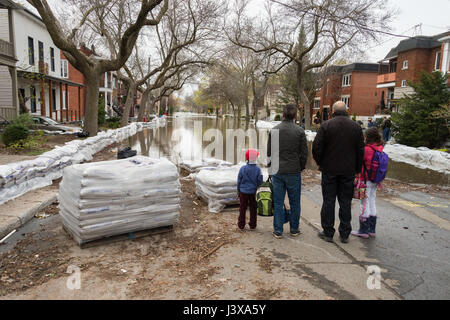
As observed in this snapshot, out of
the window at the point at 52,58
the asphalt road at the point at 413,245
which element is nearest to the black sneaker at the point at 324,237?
the asphalt road at the point at 413,245

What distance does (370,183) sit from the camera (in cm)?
470

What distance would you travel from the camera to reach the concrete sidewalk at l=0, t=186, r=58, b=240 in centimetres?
466

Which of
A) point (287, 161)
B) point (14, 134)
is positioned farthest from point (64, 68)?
point (287, 161)

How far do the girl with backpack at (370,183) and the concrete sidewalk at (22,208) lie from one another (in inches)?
193

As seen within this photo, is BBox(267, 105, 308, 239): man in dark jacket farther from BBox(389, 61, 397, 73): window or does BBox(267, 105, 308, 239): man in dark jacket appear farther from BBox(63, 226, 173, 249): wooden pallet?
BBox(389, 61, 397, 73): window

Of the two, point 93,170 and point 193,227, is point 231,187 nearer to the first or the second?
point 193,227

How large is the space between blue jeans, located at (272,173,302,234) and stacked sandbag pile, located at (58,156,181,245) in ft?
4.56

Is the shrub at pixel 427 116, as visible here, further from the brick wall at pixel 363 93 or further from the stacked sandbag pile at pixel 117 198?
the brick wall at pixel 363 93

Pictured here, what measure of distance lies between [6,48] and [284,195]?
654 inches

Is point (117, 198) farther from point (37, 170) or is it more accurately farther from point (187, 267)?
point (37, 170)

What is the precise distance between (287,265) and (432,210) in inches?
167

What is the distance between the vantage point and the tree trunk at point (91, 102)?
52.6ft

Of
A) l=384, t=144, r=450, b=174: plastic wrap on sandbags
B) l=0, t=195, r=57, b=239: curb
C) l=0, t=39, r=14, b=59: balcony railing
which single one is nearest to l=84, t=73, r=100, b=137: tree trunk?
l=0, t=39, r=14, b=59: balcony railing

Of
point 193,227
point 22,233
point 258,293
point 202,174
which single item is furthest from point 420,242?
point 22,233
